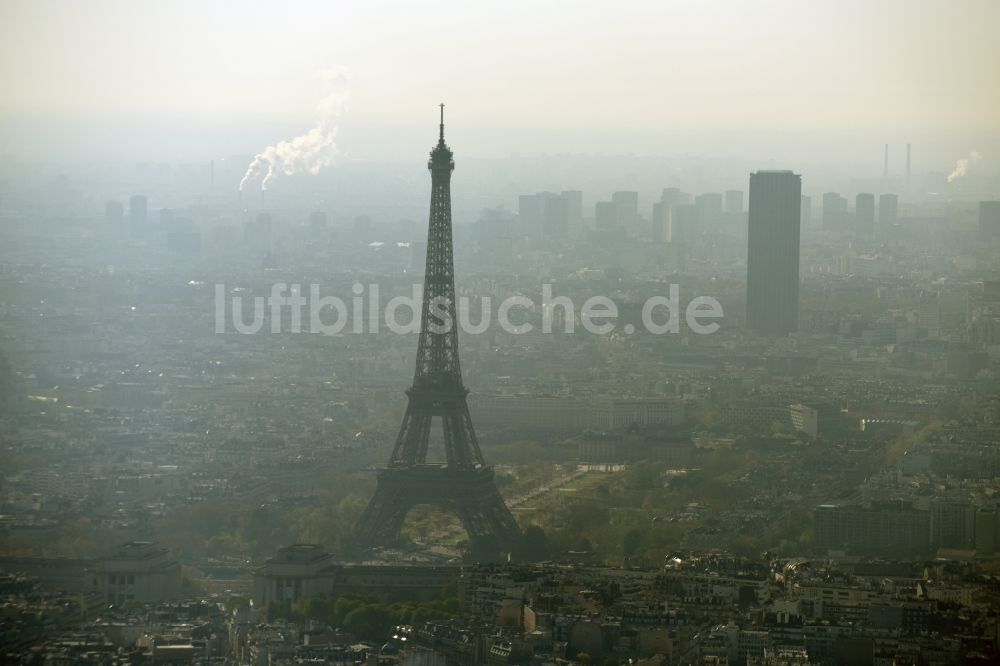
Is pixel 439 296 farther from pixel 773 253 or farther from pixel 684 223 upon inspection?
pixel 684 223

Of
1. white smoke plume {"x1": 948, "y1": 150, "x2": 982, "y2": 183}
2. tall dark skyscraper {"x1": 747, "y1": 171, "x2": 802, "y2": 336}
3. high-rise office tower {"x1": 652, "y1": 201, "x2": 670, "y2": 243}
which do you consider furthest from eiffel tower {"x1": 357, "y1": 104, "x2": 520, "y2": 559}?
high-rise office tower {"x1": 652, "y1": 201, "x2": 670, "y2": 243}

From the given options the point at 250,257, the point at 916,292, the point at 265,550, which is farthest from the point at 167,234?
the point at 265,550

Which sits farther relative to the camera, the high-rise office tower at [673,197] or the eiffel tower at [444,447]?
the high-rise office tower at [673,197]

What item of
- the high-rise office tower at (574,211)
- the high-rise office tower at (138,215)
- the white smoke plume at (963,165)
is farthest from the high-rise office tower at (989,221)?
the high-rise office tower at (138,215)

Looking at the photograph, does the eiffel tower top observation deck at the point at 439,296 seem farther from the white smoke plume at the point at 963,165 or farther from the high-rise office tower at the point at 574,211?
the high-rise office tower at the point at 574,211

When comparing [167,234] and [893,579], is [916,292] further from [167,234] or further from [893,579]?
[893,579]

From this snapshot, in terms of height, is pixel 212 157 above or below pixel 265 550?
above

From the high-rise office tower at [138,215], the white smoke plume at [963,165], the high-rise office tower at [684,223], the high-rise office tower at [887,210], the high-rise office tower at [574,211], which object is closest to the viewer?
the white smoke plume at [963,165]
